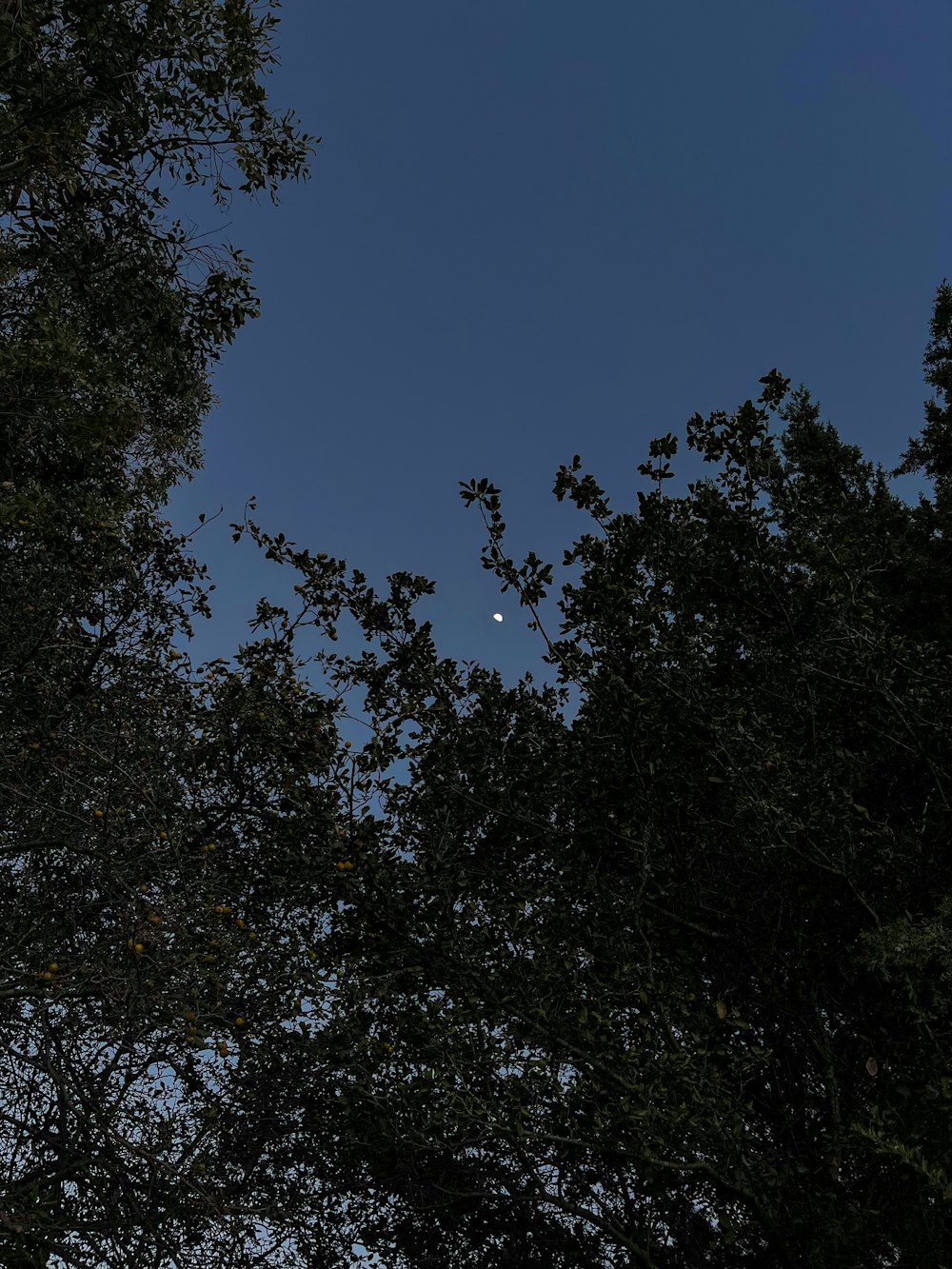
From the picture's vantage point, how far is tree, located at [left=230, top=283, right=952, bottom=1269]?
21.9 ft

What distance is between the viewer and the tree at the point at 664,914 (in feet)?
21.9

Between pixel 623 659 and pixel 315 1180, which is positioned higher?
pixel 623 659

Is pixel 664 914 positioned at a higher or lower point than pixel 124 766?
lower

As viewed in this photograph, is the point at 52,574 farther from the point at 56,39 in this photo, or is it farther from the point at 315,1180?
the point at 315,1180

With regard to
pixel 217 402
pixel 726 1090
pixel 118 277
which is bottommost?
pixel 726 1090

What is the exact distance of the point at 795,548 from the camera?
8.20 meters

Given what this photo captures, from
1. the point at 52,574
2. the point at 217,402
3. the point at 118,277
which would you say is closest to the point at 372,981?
the point at 52,574

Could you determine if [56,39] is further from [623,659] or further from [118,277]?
[623,659]

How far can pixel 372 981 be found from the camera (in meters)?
7.54

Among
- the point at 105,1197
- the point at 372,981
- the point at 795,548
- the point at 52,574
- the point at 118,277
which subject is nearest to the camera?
the point at 105,1197

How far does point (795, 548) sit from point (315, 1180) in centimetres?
821

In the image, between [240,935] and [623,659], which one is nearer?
[240,935]

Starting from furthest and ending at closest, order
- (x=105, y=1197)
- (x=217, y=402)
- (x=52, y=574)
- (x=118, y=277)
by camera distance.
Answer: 1. (x=217, y=402)
2. (x=118, y=277)
3. (x=52, y=574)
4. (x=105, y=1197)

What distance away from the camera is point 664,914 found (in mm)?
8008
